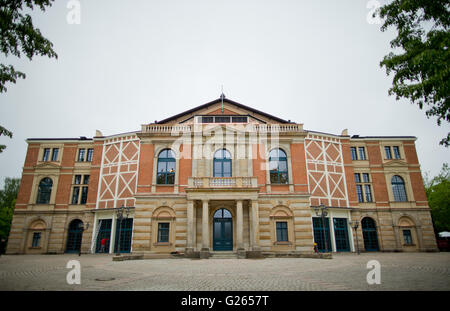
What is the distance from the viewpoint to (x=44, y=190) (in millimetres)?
28062

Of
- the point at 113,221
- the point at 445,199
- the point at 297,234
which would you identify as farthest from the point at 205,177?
the point at 445,199

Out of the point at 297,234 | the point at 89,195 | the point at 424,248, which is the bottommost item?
the point at 424,248

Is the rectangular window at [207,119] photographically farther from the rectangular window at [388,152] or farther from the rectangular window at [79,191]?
the rectangular window at [388,152]

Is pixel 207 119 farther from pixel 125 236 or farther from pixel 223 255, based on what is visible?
pixel 125 236

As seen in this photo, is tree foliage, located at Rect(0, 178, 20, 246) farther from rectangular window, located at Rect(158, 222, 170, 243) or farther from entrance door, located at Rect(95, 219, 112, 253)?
rectangular window, located at Rect(158, 222, 170, 243)

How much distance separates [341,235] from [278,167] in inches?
415

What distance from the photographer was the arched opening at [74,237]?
26672mm

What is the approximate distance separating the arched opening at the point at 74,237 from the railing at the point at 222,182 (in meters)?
15.8

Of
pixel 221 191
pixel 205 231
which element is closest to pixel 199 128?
pixel 221 191

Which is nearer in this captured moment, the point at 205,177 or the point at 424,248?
the point at 205,177

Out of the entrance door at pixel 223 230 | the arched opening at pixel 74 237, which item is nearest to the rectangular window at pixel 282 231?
the entrance door at pixel 223 230

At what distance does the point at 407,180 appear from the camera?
27781mm

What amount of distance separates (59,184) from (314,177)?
2835cm
